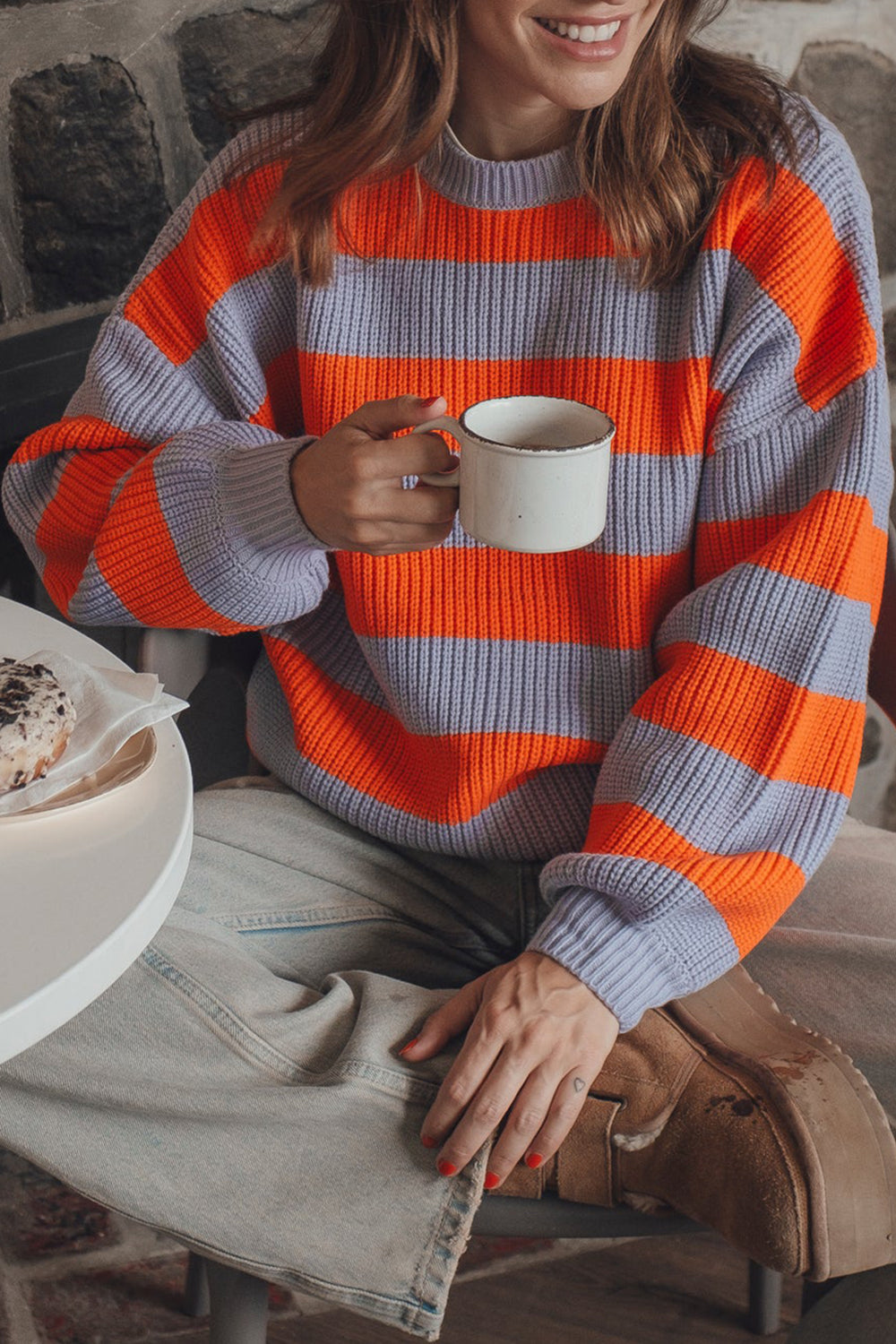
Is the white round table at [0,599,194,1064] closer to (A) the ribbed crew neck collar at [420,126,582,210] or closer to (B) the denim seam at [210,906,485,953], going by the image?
(B) the denim seam at [210,906,485,953]

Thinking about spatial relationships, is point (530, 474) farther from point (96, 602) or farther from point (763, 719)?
point (96, 602)

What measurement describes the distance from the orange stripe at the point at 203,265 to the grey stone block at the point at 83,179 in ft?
1.16

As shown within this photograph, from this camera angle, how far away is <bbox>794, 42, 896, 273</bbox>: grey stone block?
5.69 feet

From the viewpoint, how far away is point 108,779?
0.84 metres

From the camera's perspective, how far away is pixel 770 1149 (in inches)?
35.5

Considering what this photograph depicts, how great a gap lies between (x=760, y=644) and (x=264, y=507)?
400 millimetres

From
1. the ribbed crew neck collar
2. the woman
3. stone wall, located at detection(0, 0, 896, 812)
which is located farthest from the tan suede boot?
stone wall, located at detection(0, 0, 896, 812)

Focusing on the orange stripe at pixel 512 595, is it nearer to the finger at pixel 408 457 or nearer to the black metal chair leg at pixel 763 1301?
the finger at pixel 408 457

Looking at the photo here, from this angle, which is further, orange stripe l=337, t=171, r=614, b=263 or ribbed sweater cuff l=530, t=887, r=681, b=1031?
orange stripe l=337, t=171, r=614, b=263

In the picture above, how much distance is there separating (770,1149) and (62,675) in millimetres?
549

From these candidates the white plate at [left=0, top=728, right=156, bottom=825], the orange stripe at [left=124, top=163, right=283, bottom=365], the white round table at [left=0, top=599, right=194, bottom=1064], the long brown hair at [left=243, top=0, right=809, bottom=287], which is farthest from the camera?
the orange stripe at [left=124, top=163, right=283, bottom=365]

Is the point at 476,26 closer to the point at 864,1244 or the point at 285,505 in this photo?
the point at 285,505

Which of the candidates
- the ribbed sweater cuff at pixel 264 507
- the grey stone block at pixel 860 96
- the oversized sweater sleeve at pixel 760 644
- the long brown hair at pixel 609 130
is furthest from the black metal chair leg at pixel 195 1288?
the grey stone block at pixel 860 96

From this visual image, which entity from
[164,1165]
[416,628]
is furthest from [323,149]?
[164,1165]
